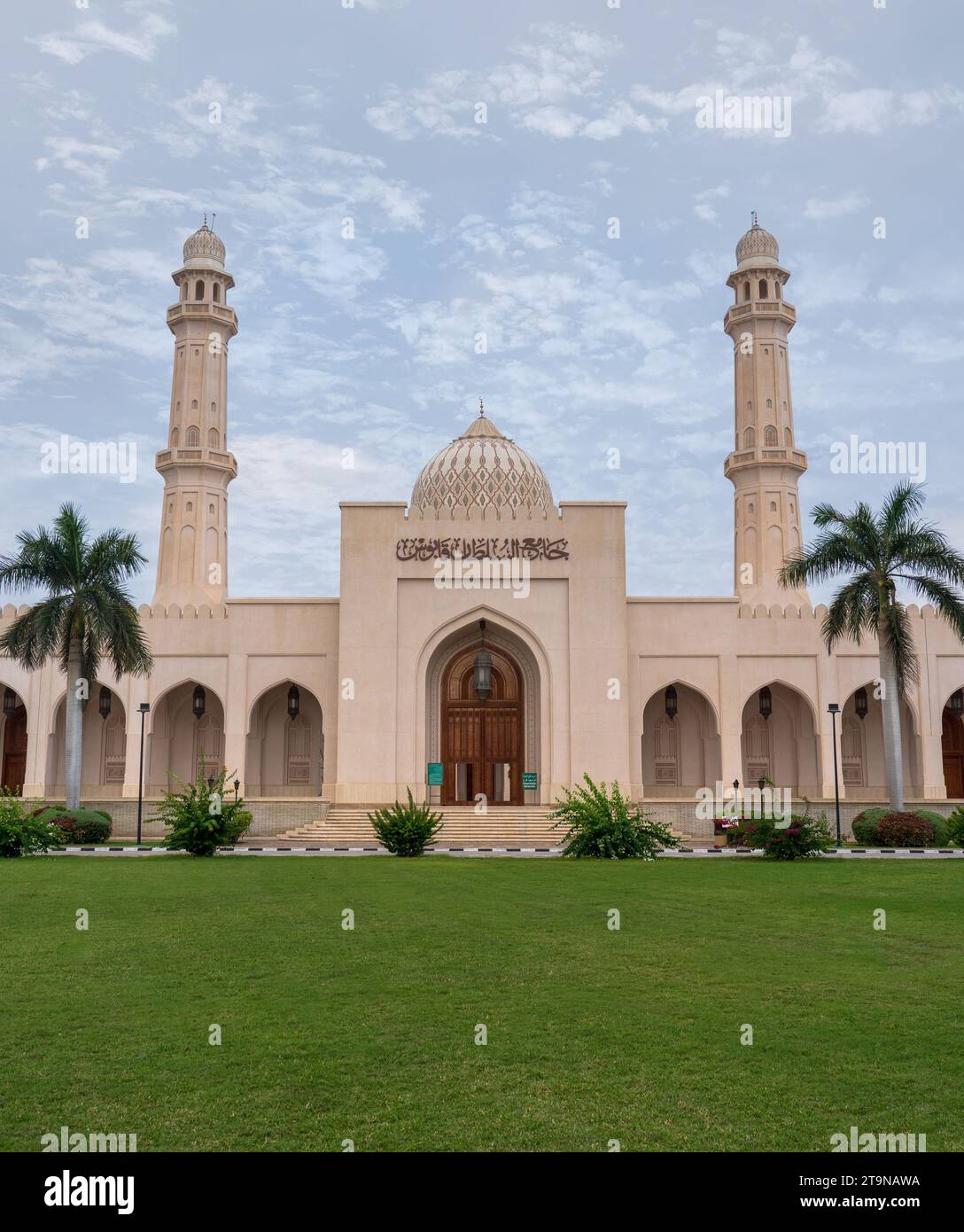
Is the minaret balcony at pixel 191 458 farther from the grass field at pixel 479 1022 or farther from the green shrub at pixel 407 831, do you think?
the grass field at pixel 479 1022

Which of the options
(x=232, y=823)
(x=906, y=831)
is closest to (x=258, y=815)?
(x=232, y=823)

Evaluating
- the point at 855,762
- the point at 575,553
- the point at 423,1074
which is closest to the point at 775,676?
the point at 855,762

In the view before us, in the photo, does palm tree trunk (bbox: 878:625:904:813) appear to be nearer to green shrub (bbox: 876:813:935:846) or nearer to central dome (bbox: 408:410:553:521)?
green shrub (bbox: 876:813:935:846)

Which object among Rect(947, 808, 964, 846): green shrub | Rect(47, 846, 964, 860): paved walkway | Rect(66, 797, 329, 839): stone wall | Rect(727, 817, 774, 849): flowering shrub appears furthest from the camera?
Rect(66, 797, 329, 839): stone wall

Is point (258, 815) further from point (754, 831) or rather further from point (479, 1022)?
point (479, 1022)

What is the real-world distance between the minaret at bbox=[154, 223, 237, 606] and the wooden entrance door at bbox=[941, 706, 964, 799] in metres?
20.2

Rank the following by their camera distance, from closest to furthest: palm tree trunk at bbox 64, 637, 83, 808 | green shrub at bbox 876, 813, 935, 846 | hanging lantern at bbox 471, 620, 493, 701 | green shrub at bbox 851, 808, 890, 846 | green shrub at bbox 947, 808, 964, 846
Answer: green shrub at bbox 947, 808, 964, 846 → green shrub at bbox 876, 813, 935, 846 → green shrub at bbox 851, 808, 890, 846 → palm tree trunk at bbox 64, 637, 83, 808 → hanging lantern at bbox 471, 620, 493, 701

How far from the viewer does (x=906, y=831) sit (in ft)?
70.2

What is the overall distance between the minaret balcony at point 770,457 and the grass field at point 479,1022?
22043mm

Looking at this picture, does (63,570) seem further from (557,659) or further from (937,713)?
(937,713)

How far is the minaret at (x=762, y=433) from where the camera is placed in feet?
105

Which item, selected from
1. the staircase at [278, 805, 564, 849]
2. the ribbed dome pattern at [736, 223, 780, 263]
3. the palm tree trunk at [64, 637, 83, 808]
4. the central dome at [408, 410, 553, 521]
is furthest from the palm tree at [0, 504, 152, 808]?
the ribbed dome pattern at [736, 223, 780, 263]

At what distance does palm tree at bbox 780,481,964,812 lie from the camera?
2295 centimetres

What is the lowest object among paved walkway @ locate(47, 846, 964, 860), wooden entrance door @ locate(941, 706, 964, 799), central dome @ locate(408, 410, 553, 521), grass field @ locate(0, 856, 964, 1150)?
grass field @ locate(0, 856, 964, 1150)
